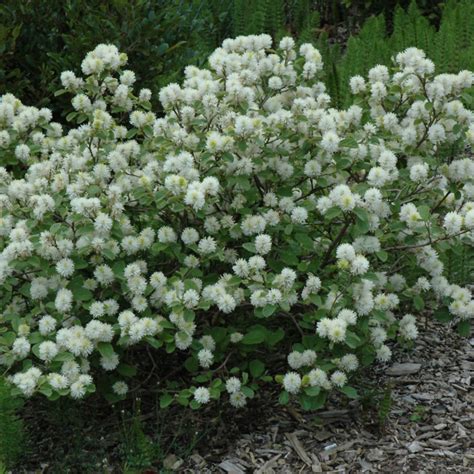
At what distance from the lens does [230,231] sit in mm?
2830

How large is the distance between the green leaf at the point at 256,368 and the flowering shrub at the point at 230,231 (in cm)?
7

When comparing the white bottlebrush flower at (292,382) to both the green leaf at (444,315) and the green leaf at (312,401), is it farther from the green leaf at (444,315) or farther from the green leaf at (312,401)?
the green leaf at (444,315)

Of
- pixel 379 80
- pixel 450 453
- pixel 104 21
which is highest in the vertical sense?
pixel 104 21

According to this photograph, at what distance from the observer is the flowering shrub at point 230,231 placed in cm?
264

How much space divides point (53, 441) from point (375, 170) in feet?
4.75

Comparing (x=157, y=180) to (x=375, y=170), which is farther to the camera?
(x=157, y=180)

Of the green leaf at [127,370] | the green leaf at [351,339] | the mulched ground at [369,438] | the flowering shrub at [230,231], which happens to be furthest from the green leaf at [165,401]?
the green leaf at [351,339]

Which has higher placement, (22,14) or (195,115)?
(22,14)

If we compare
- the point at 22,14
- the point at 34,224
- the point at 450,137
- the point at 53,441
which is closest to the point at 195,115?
the point at 34,224

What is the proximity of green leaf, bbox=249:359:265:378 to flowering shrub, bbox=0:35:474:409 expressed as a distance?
2.7 inches

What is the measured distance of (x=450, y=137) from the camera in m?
3.00

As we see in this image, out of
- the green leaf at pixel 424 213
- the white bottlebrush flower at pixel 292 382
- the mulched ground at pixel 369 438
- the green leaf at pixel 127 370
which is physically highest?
the green leaf at pixel 424 213

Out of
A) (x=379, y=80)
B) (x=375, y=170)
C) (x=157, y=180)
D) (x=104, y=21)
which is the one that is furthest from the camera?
(x=104, y=21)

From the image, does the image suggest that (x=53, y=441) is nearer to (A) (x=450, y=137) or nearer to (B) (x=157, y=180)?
(B) (x=157, y=180)
